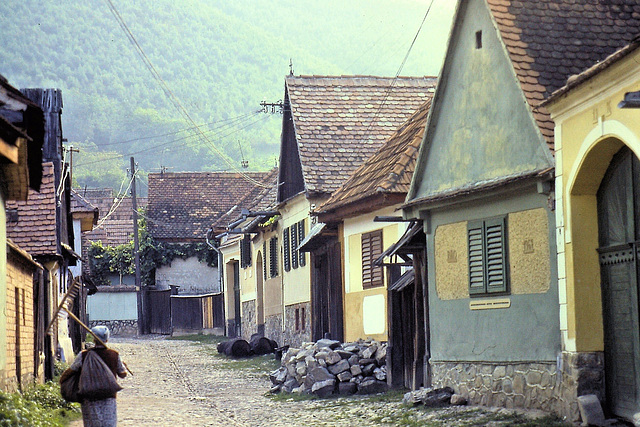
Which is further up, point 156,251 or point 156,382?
point 156,251

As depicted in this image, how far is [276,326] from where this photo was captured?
34469mm

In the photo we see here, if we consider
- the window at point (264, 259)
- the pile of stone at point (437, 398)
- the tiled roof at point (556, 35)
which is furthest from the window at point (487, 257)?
the window at point (264, 259)

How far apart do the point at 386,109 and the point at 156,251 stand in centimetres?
2721

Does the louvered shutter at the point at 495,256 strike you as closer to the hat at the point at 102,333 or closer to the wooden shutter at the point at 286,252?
the hat at the point at 102,333

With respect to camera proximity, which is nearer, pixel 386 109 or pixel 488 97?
pixel 488 97

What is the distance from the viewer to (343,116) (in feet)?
95.7

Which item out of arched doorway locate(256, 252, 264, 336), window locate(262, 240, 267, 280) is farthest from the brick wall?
arched doorway locate(256, 252, 264, 336)

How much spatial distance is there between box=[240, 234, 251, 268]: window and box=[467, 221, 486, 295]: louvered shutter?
2544 cm

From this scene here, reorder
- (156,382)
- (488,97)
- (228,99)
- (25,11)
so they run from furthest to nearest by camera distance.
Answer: (25,11) < (228,99) < (156,382) < (488,97)

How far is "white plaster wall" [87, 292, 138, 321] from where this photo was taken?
5219 centimetres

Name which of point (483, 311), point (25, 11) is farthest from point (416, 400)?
point (25, 11)

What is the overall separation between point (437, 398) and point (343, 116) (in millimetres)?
14089

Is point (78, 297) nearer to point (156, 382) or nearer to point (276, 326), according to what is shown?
point (276, 326)

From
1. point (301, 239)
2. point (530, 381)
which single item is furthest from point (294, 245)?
point (530, 381)
